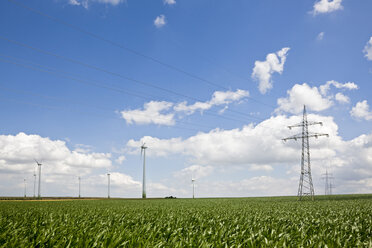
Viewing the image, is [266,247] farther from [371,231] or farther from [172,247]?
[371,231]

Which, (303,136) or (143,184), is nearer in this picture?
(303,136)

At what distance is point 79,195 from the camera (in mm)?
113312

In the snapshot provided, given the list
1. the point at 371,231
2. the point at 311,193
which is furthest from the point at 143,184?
the point at 371,231

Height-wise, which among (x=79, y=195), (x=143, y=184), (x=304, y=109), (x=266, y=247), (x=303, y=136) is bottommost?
(x=79, y=195)

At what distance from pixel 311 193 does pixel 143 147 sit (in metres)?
55.4

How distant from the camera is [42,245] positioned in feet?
17.7

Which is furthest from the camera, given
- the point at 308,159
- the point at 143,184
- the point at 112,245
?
the point at 143,184

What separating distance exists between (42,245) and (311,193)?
46578 mm

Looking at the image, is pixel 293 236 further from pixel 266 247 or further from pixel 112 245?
pixel 112 245

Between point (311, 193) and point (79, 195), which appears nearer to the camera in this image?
Answer: point (311, 193)

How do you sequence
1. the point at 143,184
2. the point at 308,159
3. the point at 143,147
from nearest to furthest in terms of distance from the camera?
the point at 308,159
the point at 143,184
the point at 143,147

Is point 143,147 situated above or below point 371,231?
above

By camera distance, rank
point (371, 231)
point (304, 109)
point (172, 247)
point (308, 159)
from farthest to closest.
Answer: point (304, 109), point (308, 159), point (371, 231), point (172, 247)

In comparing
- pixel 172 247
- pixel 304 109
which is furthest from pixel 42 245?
pixel 304 109
